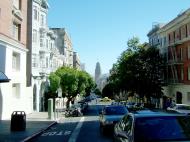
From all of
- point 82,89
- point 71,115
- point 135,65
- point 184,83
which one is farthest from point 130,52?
point 71,115

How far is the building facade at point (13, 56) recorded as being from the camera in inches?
1525

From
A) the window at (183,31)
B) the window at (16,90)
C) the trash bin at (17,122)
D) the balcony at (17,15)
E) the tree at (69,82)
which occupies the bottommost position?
the trash bin at (17,122)

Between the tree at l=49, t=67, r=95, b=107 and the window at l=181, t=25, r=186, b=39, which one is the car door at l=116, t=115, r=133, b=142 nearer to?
the window at l=181, t=25, r=186, b=39

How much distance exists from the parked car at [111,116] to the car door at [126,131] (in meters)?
11.6

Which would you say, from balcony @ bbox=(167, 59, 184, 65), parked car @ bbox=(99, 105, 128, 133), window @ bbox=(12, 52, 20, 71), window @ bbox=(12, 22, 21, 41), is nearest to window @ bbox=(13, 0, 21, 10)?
window @ bbox=(12, 22, 21, 41)

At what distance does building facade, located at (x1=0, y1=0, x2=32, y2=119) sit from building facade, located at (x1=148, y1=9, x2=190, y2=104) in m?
21.2

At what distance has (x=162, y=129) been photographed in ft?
32.5

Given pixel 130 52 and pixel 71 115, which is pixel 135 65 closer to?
pixel 130 52

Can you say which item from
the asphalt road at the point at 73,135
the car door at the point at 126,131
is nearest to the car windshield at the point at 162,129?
the car door at the point at 126,131

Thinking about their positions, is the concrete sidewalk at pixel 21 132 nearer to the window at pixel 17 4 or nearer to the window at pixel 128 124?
the window at pixel 128 124

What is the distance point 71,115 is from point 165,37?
90.2 ft

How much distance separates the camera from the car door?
33.0 ft

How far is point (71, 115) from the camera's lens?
1997 inches

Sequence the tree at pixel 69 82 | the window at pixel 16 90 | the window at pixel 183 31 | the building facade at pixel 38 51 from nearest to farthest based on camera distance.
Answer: the window at pixel 16 90, the building facade at pixel 38 51, the window at pixel 183 31, the tree at pixel 69 82
